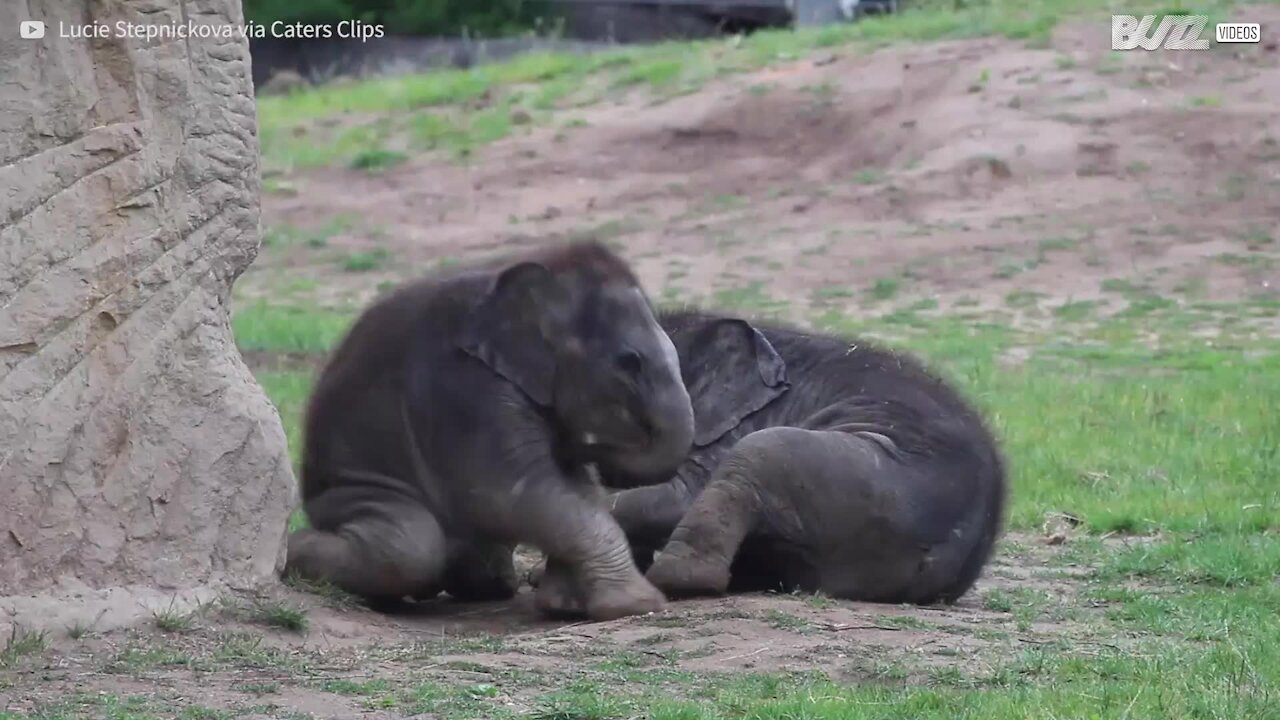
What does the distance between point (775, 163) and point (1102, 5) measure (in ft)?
16.5

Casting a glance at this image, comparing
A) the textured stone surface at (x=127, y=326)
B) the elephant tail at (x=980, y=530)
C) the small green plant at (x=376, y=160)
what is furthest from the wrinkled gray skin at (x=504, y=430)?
the small green plant at (x=376, y=160)

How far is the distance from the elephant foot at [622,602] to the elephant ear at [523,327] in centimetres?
71

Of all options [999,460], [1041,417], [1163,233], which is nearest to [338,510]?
[999,460]

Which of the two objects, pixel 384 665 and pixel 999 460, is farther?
pixel 999 460

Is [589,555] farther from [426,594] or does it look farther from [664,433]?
[426,594]

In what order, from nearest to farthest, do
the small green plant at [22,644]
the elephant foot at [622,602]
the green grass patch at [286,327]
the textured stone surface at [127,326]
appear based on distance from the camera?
the small green plant at [22,644] < the textured stone surface at [127,326] < the elephant foot at [622,602] < the green grass patch at [286,327]

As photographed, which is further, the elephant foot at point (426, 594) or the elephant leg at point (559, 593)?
the elephant foot at point (426, 594)

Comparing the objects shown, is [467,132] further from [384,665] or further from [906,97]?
[384,665]

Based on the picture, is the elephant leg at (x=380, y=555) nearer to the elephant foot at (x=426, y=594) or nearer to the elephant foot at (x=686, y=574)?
the elephant foot at (x=426, y=594)

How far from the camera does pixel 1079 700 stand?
5605mm

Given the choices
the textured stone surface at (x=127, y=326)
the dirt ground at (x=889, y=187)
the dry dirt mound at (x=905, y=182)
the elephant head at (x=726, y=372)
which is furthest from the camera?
the dry dirt mound at (x=905, y=182)

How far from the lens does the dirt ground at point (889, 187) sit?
60.6ft

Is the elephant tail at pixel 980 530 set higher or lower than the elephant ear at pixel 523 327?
lower

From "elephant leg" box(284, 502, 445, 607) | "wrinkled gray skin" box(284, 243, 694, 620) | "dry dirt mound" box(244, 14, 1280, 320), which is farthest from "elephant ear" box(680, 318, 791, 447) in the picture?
"dry dirt mound" box(244, 14, 1280, 320)
